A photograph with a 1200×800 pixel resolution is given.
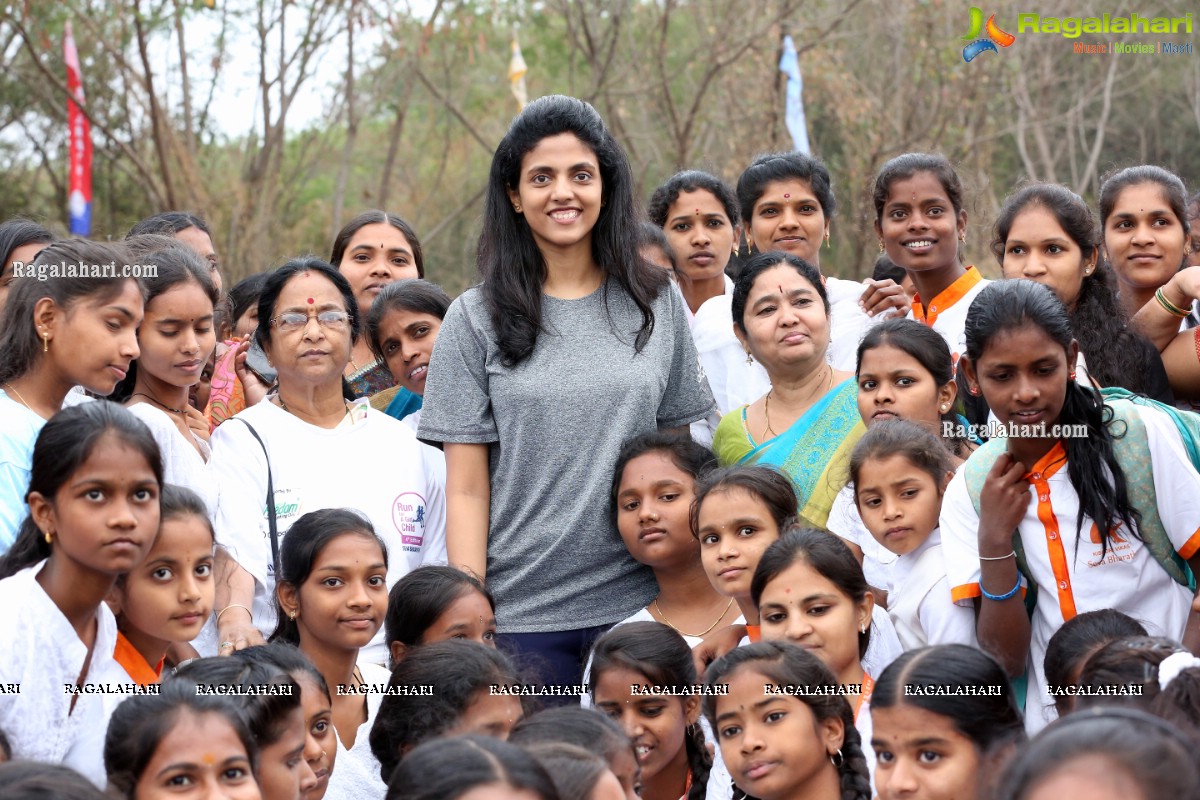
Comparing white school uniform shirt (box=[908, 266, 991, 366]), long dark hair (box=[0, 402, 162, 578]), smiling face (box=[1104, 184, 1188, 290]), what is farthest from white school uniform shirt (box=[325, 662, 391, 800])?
smiling face (box=[1104, 184, 1188, 290])

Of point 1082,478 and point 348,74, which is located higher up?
point 348,74

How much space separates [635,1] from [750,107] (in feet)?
4.53

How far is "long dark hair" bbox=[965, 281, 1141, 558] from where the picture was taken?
3.32m

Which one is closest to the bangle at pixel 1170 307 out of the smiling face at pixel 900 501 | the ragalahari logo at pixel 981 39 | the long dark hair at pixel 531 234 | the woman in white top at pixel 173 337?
the smiling face at pixel 900 501

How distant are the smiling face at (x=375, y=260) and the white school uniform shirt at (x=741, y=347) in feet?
3.73

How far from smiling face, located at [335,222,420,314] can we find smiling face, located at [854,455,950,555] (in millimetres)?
2094

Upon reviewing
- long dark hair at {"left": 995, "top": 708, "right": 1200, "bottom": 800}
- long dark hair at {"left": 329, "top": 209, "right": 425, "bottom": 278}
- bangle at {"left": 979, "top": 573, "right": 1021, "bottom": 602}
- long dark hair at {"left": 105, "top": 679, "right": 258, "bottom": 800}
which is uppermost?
long dark hair at {"left": 329, "top": 209, "right": 425, "bottom": 278}

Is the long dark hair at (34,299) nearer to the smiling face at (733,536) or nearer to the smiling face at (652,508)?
the smiling face at (652,508)

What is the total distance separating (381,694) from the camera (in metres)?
3.80

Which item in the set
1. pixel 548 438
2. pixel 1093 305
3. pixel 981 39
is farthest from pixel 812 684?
pixel 981 39

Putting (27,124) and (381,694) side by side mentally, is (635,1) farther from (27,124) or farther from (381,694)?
(381,694)

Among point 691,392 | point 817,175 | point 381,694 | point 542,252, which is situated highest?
point 817,175

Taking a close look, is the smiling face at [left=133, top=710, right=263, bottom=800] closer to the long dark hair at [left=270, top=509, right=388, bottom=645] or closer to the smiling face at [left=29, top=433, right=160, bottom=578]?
the smiling face at [left=29, top=433, right=160, bottom=578]

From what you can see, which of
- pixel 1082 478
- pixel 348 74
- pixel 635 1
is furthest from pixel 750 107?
pixel 1082 478
